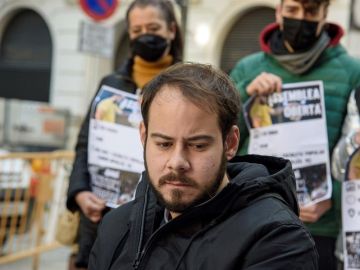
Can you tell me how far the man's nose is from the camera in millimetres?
1620

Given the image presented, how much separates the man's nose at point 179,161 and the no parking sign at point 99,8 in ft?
23.9

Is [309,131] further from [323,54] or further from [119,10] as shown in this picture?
[119,10]

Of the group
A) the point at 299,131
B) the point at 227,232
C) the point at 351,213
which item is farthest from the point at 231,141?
the point at 299,131

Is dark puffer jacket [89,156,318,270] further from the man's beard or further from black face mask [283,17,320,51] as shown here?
black face mask [283,17,320,51]

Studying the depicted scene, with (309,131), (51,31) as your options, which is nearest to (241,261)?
(309,131)

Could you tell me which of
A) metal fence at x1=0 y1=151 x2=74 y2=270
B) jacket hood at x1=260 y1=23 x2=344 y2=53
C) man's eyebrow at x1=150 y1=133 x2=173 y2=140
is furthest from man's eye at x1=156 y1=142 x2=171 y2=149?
metal fence at x1=0 y1=151 x2=74 y2=270

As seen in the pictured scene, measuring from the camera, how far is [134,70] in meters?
3.33

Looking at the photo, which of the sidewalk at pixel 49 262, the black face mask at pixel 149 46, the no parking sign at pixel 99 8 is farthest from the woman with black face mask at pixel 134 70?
the no parking sign at pixel 99 8

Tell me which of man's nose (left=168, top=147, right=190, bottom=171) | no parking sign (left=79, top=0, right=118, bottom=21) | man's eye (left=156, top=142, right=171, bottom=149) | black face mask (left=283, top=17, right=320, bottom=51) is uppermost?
no parking sign (left=79, top=0, right=118, bottom=21)

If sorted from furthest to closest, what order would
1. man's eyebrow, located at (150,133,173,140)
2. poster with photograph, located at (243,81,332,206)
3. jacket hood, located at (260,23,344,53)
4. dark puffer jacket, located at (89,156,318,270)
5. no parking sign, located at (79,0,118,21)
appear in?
no parking sign, located at (79,0,118,21), jacket hood, located at (260,23,344,53), poster with photograph, located at (243,81,332,206), man's eyebrow, located at (150,133,173,140), dark puffer jacket, located at (89,156,318,270)

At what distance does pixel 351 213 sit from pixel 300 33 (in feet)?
2.72

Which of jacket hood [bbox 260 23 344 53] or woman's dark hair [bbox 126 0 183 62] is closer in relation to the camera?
jacket hood [bbox 260 23 344 53]

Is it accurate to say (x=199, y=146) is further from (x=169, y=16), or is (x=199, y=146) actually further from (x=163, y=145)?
(x=169, y=16)

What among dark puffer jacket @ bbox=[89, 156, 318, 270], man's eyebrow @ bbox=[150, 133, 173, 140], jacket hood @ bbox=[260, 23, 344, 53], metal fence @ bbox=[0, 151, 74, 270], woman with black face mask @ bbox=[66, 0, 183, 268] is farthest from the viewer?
metal fence @ bbox=[0, 151, 74, 270]
